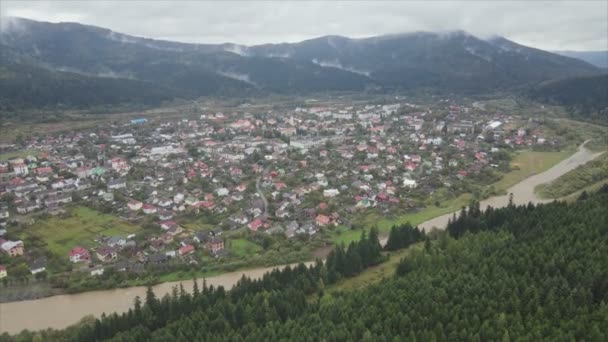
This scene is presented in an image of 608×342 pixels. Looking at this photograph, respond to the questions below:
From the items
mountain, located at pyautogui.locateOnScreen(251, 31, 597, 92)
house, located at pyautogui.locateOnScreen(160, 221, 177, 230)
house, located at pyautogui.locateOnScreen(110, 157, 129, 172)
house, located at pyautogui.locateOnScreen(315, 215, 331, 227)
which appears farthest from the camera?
mountain, located at pyautogui.locateOnScreen(251, 31, 597, 92)

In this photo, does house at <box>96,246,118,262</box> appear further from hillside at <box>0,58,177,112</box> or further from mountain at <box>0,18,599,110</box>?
mountain at <box>0,18,599,110</box>

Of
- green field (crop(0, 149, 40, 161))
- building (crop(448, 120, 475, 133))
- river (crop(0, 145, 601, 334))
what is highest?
building (crop(448, 120, 475, 133))

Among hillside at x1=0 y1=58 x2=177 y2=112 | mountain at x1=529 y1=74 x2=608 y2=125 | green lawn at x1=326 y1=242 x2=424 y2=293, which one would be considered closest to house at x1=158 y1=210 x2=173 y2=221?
green lawn at x1=326 y1=242 x2=424 y2=293

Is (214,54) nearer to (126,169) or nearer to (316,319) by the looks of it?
(126,169)

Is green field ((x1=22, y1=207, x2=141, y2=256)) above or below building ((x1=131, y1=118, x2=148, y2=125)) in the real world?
below

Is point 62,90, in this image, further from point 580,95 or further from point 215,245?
point 580,95

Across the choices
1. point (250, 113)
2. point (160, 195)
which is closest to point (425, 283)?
point (160, 195)

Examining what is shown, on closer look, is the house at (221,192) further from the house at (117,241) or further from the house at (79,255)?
the house at (79,255)
